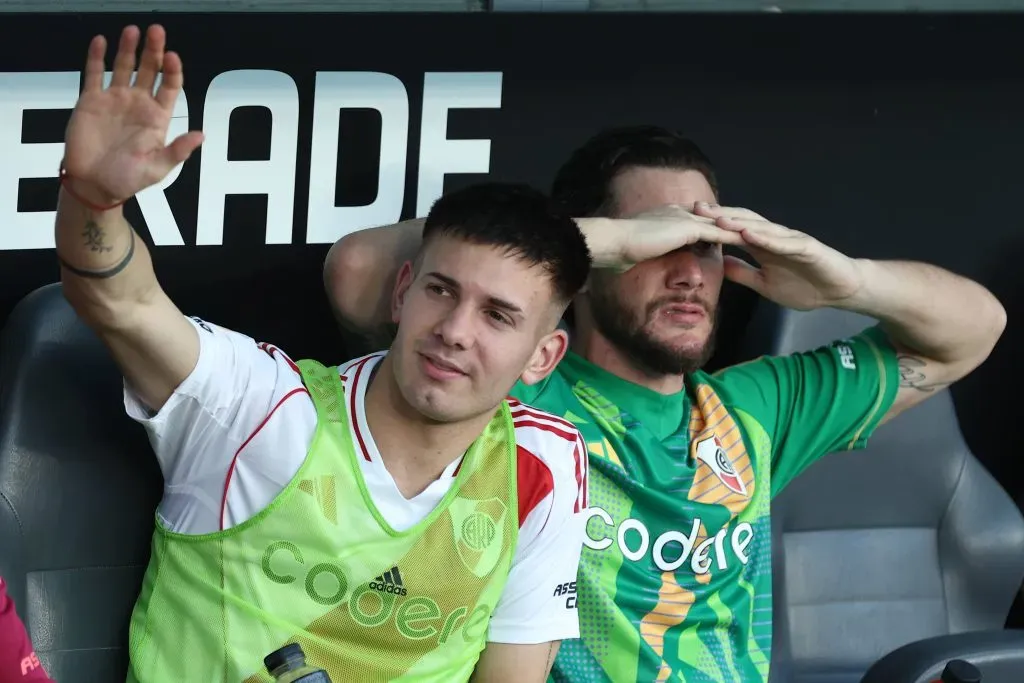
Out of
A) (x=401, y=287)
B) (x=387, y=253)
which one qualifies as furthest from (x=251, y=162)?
(x=401, y=287)

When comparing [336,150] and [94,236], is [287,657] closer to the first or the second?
[94,236]

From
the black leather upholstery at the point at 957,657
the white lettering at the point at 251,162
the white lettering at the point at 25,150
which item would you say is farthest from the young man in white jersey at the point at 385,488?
the white lettering at the point at 25,150

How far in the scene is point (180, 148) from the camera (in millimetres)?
1359

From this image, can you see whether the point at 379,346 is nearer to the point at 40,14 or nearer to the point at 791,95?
the point at 40,14

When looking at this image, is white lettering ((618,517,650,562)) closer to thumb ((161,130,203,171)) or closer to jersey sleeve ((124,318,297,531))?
jersey sleeve ((124,318,297,531))

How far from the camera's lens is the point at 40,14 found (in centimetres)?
216

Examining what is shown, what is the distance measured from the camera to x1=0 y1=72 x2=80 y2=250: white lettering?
2.15m

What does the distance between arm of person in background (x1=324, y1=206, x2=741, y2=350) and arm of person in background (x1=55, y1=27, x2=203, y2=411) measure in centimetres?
48

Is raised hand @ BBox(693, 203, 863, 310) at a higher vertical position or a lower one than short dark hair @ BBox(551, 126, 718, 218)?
lower

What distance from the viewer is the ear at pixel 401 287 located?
1.79 m

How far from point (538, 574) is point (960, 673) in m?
0.55

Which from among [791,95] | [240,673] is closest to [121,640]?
[240,673]

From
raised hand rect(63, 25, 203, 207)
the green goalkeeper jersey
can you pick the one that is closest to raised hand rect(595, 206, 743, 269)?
the green goalkeeper jersey

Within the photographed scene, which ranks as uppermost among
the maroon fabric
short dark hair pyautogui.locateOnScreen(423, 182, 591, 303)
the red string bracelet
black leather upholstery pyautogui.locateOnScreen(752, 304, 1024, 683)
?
the red string bracelet
